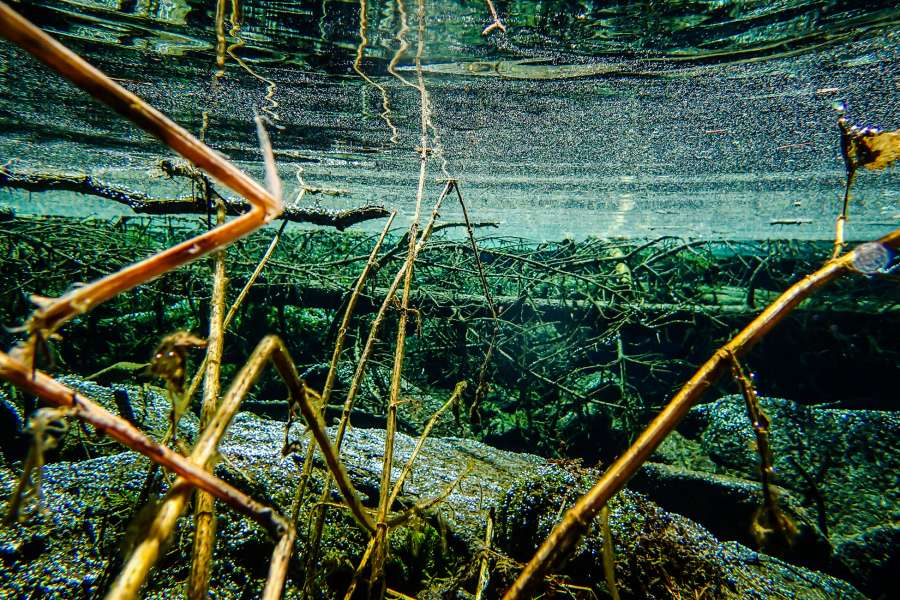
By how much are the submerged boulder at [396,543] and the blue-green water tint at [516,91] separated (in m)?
4.17

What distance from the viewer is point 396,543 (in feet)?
9.49

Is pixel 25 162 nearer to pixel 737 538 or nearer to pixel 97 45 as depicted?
pixel 97 45

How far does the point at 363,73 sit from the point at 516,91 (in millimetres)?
1979

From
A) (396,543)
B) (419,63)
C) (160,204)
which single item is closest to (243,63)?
(160,204)

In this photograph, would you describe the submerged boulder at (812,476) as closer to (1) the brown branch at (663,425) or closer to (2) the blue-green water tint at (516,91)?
(2) the blue-green water tint at (516,91)

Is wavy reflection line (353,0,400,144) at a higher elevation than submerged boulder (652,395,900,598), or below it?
higher

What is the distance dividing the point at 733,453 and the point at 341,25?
23.4ft

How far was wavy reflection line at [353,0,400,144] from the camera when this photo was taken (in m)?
4.39

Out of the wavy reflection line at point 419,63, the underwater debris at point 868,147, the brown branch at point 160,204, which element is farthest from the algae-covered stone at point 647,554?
the brown branch at point 160,204

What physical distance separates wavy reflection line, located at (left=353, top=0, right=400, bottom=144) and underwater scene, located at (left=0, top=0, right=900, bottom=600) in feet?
0.13

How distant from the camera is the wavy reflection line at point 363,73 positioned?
14.4 ft

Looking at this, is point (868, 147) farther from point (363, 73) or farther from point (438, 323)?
point (438, 323)

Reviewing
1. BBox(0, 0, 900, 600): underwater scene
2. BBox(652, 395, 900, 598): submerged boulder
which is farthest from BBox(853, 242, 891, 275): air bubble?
BBox(652, 395, 900, 598): submerged boulder

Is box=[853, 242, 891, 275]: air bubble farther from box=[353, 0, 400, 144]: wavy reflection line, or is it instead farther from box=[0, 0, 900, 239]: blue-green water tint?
box=[353, 0, 400, 144]: wavy reflection line
